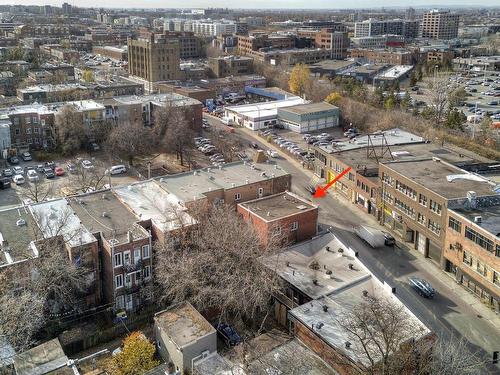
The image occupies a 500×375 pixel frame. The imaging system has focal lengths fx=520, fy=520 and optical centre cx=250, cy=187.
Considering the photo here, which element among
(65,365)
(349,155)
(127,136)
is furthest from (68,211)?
(349,155)

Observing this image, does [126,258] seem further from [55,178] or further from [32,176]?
[55,178]

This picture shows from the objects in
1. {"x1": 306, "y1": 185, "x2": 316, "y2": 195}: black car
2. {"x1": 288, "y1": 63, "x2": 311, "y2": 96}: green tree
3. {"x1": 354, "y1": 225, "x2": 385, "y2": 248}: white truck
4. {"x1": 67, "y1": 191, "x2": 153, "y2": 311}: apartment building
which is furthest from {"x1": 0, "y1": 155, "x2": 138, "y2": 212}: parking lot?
{"x1": 288, "y1": 63, "x2": 311, "y2": 96}: green tree

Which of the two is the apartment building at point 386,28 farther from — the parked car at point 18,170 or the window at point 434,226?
the window at point 434,226

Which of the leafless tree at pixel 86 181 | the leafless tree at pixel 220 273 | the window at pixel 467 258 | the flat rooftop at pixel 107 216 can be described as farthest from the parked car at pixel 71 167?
the window at pixel 467 258

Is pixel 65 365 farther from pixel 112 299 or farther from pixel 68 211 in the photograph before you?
pixel 68 211

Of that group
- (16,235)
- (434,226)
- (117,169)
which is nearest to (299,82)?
(117,169)
